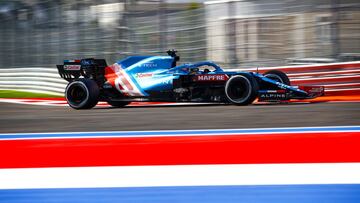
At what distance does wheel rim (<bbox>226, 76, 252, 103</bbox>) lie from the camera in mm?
9359

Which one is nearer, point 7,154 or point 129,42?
point 7,154

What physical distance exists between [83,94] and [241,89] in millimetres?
2662

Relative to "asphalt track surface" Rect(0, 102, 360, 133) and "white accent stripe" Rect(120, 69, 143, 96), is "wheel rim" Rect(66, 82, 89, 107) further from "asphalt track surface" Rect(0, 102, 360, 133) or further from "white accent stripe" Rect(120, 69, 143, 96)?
"asphalt track surface" Rect(0, 102, 360, 133)

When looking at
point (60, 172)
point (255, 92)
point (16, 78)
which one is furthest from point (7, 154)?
point (16, 78)

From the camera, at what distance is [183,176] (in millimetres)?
3750

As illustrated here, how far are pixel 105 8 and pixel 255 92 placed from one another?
6264 mm

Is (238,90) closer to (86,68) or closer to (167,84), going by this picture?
(167,84)

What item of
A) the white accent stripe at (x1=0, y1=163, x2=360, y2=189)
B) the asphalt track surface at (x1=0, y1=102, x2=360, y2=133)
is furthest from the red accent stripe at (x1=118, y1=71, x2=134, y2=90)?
the white accent stripe at (x1=0, y1=163, x2=360, y2=189)

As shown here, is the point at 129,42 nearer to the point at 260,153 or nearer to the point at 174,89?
the point at 174,89

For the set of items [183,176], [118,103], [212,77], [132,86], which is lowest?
[118,103]

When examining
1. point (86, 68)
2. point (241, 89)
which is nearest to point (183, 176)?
point (241, 89)

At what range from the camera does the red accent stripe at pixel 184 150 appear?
4.28m

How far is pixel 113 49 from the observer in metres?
14.5

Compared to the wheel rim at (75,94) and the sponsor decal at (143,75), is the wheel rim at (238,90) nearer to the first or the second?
the sponsor decal at (143,75)
